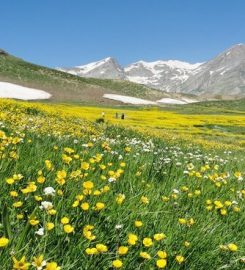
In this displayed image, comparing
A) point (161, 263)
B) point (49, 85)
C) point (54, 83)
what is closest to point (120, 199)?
point (161, 263)

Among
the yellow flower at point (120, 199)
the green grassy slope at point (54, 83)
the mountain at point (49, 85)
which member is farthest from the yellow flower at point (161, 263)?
the green grassy slope at point (54, 83)

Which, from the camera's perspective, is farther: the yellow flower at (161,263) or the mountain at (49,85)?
the mountain at (49,85)

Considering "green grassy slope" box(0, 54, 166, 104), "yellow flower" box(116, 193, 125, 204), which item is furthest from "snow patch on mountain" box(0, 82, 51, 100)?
"yellow flower" box(116, 193, 125, 204)

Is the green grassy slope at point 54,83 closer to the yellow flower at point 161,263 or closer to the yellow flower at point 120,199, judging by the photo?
the yellow flower at point 120,199

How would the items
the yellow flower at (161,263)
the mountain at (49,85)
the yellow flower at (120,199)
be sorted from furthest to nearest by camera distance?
the mountain at (49,85) < the yellow flower at (120,199) < the yellow flower at (161,263)

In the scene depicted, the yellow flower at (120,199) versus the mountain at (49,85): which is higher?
the yellow flower at (120,199)

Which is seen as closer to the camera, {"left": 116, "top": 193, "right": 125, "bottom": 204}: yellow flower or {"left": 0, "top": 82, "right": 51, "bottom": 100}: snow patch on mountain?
{"left": 116, "top": 193, "right": 125, "bottom": 204}: yellow flower

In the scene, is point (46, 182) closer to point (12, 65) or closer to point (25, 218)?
point (25, 218)

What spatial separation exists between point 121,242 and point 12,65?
→ 412 feet

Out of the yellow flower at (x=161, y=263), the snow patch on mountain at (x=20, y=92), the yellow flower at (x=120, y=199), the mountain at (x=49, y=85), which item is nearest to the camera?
the yellow flower at (x=161, y=263)

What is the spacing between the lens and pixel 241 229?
17.3 ft

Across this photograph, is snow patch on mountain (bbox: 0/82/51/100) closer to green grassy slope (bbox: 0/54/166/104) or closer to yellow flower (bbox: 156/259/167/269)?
green grassy slope (bbox: 0/54/166/104)

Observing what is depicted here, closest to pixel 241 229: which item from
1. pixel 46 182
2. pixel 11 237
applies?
pixel 46 182

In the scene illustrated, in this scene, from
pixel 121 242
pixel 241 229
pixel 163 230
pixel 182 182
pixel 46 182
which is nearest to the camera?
pixel 121 242
